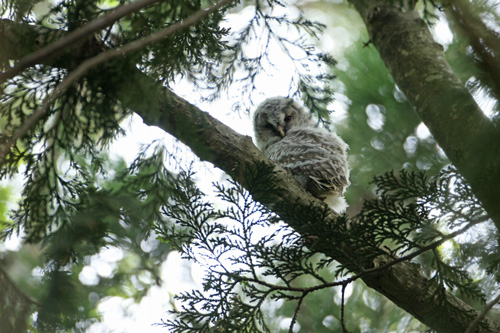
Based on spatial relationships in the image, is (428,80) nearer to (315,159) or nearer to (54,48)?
(315,159)

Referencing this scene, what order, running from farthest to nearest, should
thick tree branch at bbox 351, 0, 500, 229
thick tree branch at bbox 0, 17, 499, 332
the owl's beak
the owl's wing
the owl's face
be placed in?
1. the owl's face
2. the owl's beak
3. the owl's wing
4. thick tree branch at bbox 351, 0, 500, 229
5. thick tree branch at bbox 0, 17, 499, 332

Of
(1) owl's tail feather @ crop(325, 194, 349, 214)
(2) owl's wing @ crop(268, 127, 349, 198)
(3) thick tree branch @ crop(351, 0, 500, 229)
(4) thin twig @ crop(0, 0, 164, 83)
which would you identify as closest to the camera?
(4) thin twig @ crop(0, 0, 164, 83)

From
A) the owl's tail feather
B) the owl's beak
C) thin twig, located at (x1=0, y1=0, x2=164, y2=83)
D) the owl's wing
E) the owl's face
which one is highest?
the owl's face

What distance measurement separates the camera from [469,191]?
2.14 meters

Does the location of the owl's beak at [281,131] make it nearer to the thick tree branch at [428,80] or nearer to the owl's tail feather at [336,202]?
the owl's tail feather at [336,202]

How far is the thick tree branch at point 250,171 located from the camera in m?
2.35

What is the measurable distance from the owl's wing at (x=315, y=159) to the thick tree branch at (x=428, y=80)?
2.50 ft

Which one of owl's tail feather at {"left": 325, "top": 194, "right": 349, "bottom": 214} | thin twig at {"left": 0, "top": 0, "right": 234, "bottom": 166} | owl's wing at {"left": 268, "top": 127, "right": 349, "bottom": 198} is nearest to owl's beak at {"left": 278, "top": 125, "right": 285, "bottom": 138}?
owl's wing at {"left": 268, "top": 127, "right": 349, "bottom": 198}

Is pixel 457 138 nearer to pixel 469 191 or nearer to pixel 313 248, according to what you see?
pixel 469 191

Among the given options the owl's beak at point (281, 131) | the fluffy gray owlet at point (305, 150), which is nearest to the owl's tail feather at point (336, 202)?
the fluffy gray owlet at point (305, 150)

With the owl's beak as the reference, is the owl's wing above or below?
below

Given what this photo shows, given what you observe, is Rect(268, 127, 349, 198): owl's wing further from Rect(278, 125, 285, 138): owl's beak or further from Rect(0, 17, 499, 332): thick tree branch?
Rect(0, 17, 499, 332): thick tree branch

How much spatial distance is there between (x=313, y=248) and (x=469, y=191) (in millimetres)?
744

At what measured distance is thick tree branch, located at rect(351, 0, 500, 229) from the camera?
2775mm
